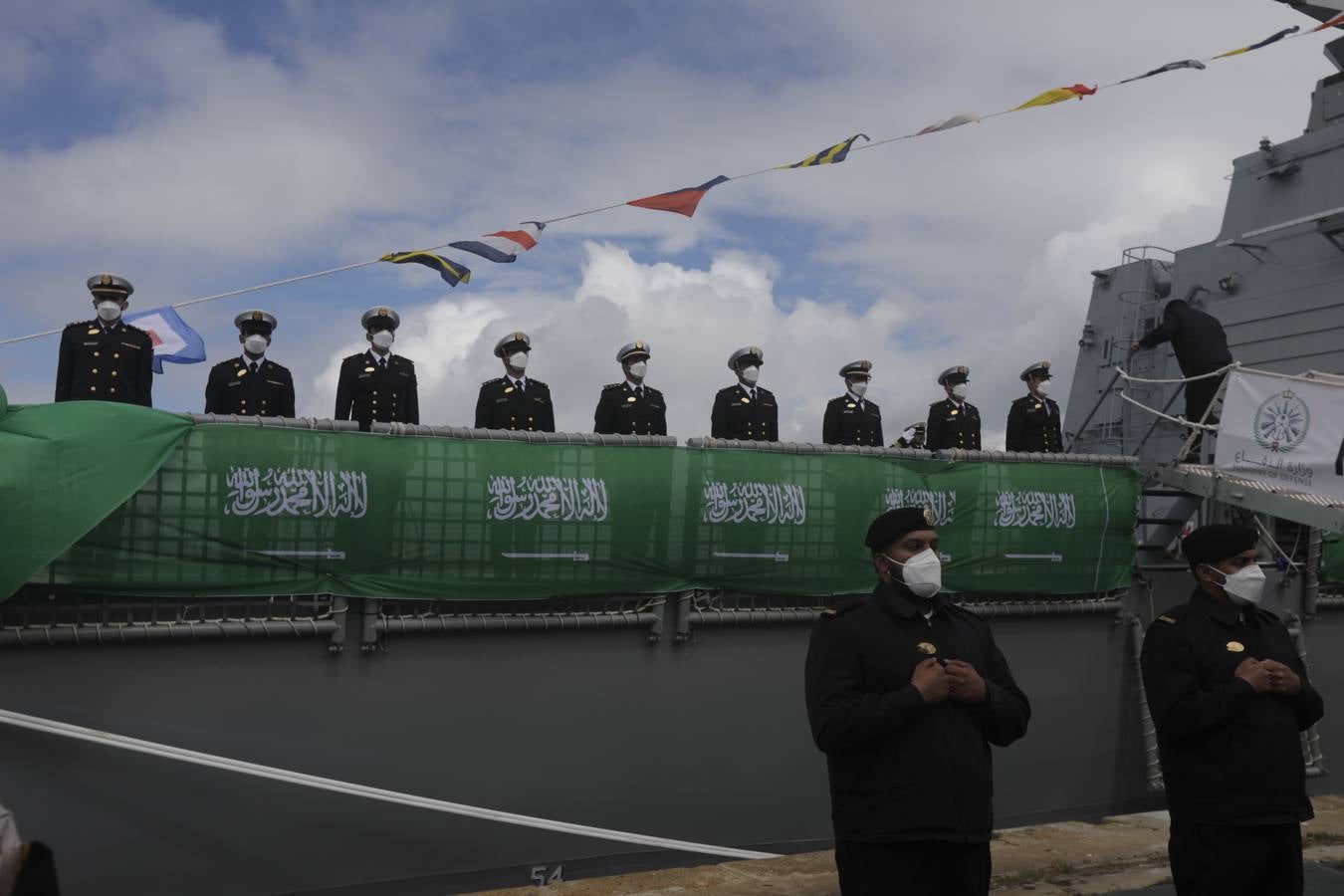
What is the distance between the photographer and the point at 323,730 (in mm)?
5258

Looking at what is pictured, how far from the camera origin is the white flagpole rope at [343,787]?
468 cm

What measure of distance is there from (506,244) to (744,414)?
2.69 meters

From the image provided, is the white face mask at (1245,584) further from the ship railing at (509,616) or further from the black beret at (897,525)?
the ship railing at (509,616)

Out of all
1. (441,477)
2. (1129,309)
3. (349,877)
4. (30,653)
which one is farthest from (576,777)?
(1129,309)

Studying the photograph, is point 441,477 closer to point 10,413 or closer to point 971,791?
point 10,413

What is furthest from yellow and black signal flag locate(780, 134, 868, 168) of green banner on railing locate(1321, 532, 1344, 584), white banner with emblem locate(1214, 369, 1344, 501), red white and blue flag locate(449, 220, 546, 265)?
green banner on railing locate(1321, 532, 1344, 584)

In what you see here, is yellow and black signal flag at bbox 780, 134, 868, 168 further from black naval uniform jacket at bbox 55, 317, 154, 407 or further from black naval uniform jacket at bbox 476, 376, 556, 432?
black naval uniform jacket at bbox 55, 317, 154, 407

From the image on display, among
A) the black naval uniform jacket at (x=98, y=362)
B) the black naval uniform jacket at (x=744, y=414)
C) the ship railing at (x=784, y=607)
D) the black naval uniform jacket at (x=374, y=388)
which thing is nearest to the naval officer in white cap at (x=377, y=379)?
the black naval uniform jacket at (x=374, y=388)

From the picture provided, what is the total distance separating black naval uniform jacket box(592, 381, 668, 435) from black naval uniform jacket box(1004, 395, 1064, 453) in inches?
133

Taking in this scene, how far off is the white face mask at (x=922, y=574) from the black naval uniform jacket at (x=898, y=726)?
0.05m

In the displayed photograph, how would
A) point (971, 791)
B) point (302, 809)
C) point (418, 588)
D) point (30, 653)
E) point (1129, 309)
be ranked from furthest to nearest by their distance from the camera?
point (1129, 309) → point (418, 588) → point (302, 809) → point (30, 653) → point (971, 791)

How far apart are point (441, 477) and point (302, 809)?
158 centimetres

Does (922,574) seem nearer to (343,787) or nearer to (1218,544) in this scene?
(1218,544)

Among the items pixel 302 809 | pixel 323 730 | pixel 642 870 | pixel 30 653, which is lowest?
pixel 642 870
